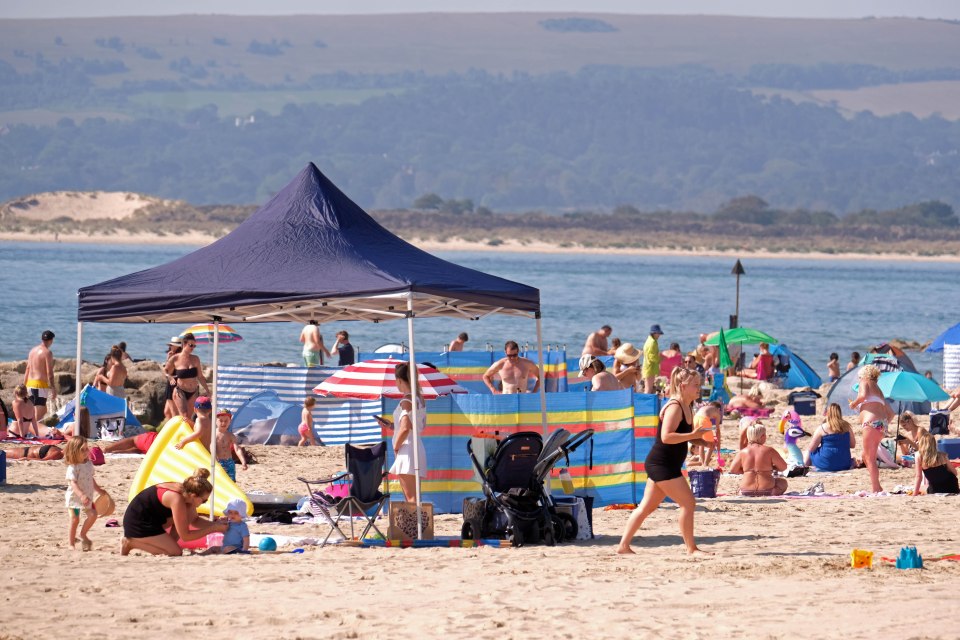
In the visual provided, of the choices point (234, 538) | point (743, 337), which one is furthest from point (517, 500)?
point (743, 337)

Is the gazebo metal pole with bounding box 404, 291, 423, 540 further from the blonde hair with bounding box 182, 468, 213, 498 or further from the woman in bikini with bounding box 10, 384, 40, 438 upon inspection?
the woman in bikini with bounding box 10, 384, 40, 438

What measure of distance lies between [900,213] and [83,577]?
164 m

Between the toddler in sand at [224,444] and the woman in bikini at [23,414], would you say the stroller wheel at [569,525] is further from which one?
the woman in bikini at [23,414]

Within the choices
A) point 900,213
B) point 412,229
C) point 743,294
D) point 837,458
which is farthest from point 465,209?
point 837,458

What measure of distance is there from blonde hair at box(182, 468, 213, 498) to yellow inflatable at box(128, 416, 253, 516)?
1.18m

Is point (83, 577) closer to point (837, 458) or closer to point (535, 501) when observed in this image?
point (535, 501)

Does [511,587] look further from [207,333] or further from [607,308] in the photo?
[607,308]

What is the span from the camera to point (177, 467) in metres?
10.0

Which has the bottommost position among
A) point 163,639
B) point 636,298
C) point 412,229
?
point 163,639

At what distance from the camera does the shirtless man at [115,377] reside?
16.2m

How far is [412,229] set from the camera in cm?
13488

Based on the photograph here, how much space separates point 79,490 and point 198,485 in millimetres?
930

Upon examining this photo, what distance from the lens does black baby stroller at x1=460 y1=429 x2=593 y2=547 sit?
30.4 feet

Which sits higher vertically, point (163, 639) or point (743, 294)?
point (743, 294)
